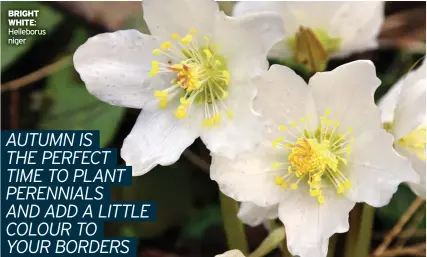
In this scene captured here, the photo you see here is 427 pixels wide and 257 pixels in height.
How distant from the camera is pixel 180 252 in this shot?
3.24 feet

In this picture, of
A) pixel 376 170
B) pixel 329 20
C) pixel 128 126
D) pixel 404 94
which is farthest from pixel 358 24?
pixel 128 126

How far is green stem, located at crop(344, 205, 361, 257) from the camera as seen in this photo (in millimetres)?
778

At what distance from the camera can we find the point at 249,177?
0.64 meters

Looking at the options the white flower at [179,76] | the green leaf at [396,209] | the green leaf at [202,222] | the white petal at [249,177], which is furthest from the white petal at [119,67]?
the green leaf at [396,209]

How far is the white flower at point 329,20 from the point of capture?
0.77m

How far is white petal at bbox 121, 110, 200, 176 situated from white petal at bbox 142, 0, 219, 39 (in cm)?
9

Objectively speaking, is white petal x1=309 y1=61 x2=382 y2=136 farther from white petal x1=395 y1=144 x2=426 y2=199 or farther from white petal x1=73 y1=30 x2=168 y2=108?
white petal x1=73 y1=30 x2=168 y2=108

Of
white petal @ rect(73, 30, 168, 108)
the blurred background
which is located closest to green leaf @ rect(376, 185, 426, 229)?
the blurred background

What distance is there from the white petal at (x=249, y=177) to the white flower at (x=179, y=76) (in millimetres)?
31

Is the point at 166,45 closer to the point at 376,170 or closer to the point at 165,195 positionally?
the point at 376,170

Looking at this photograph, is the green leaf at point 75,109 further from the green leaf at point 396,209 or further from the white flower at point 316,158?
the green leaf at point 396,209

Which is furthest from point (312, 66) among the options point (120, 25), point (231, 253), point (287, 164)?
point (120, 25)

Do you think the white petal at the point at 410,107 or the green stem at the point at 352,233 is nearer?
the white petal at the point at 410,107

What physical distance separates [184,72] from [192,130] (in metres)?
0.07
